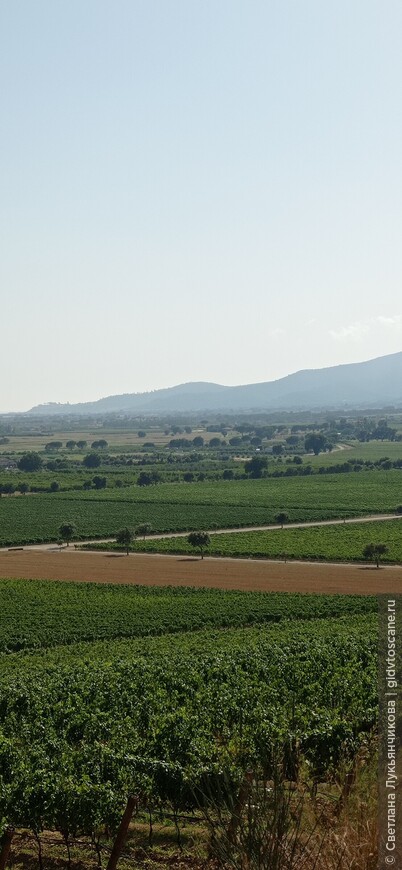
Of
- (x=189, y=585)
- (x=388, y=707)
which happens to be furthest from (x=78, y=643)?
(x=388, y=707)

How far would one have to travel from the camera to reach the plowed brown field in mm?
59906

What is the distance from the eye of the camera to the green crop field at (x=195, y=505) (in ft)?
314

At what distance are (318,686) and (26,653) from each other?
68.9ft

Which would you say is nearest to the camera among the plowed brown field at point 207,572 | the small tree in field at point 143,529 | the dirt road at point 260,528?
the plowed brown field at point 207,572

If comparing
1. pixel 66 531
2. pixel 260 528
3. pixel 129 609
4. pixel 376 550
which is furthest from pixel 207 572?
pixel 260 528

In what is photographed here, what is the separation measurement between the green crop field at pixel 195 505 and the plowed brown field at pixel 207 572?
15.2 m

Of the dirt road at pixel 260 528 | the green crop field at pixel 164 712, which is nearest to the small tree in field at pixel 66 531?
the dirt road at pixel 260 528

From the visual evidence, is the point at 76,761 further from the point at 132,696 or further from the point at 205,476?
the point at 205,476

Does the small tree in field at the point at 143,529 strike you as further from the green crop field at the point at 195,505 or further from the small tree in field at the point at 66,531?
the small tree in field at the point at 66,531

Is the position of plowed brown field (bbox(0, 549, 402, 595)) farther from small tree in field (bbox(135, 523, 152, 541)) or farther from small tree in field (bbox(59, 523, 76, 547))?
small tree in field (bbox(135, 523, 152, 541))

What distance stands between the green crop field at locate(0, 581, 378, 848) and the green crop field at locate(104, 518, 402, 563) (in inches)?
1052

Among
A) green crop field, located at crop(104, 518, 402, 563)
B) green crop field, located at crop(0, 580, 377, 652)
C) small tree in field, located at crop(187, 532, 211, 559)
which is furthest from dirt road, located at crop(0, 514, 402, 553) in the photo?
green crop field, located at crop(0, 580, 377, 652)

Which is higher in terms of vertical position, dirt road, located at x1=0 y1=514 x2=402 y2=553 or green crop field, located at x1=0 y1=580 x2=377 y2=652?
green crop field, located at x1=0 y1=580 x2=377 y2=652

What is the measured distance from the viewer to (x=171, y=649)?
37.8 m
